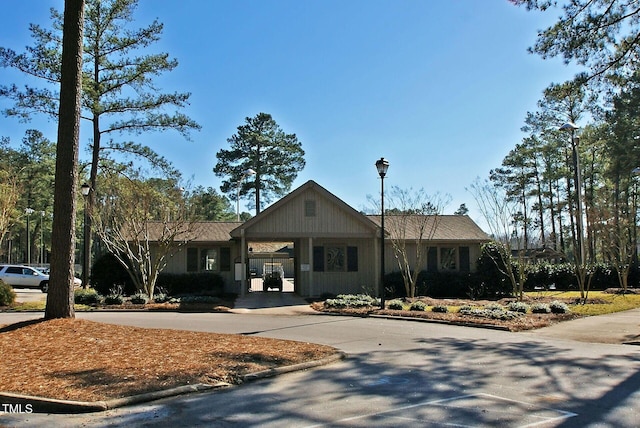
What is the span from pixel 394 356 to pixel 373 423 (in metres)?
4.30

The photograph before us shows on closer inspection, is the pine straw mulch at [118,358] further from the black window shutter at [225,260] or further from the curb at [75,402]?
the black window shutter at [225,260]

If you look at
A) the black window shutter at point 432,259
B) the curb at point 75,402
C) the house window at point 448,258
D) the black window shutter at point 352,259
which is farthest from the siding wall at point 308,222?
the curb at point 75,402

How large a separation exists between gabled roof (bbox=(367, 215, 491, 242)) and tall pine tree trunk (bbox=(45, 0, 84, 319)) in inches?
628

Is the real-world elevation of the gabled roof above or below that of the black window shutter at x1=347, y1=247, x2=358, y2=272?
above

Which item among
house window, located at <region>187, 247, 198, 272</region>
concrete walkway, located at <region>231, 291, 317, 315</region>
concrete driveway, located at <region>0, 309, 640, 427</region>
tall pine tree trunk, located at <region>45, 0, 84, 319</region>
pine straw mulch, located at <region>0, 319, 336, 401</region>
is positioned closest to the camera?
concrete driveway, located at <region>0, 309, 640, 427</region>

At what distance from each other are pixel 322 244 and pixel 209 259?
5.73 m

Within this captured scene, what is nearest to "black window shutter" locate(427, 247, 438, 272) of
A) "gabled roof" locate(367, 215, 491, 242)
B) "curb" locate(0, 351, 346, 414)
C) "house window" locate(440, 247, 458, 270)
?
"house window" locate(440, 247, 458, 270)

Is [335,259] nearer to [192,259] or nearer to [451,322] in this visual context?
[192,259]

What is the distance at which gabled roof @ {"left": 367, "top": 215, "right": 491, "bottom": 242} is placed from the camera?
83.9ft

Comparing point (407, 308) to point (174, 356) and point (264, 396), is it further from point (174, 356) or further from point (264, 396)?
point (264, 396)

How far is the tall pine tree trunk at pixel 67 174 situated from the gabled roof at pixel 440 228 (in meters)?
15.9

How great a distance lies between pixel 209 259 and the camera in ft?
84.7

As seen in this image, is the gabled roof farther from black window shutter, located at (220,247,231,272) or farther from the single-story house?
black window shutter, located at (220,247,231,272)

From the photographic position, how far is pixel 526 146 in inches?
1976
